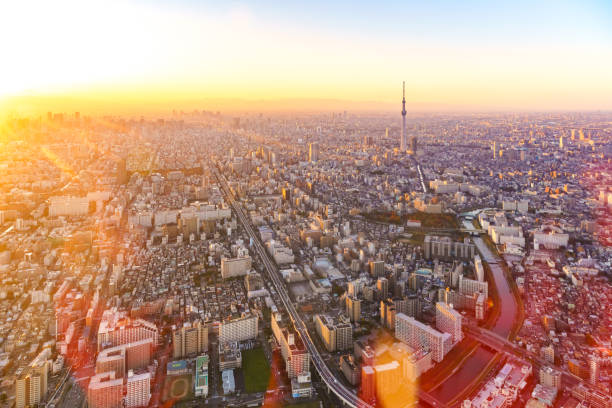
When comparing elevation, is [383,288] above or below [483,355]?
above

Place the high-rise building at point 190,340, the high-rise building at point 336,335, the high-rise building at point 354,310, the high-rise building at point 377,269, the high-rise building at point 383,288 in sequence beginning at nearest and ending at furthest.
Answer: the high-rise building at point 190,340 → the high-rise building at point 336,335 → the high-rise building at point 354,310 → the high-rise building at point 383,288 → the high-rise building at point 377,269

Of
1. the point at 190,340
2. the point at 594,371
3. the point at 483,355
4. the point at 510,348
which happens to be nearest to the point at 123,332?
the point at 190,340

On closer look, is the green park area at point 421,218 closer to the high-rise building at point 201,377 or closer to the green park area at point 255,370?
the green park area at point 255,370

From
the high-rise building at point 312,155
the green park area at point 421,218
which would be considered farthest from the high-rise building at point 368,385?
the high-rise building at point 312,155

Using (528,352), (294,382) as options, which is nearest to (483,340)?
(528,352)

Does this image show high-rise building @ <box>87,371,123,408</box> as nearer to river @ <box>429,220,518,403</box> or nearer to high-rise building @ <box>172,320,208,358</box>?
high-rise building @ <box>172,320,208,358</box>

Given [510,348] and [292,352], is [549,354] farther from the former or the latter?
[292,352]
